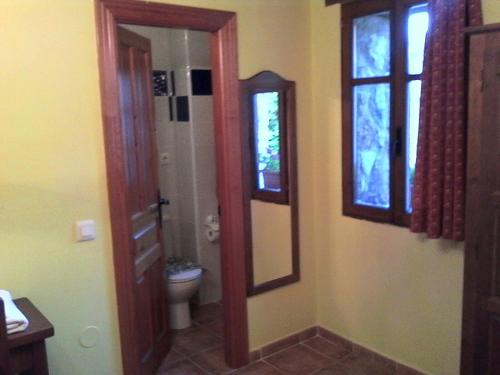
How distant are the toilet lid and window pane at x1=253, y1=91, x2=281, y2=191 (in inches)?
36.1

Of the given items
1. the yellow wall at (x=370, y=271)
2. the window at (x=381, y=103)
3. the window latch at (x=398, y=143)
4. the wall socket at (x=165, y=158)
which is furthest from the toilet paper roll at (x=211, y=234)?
the window latch at (x=398, y=143)

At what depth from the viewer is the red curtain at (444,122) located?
220cm

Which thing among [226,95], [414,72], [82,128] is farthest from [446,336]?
[82,128]

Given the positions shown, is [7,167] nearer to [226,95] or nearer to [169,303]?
[226,95]

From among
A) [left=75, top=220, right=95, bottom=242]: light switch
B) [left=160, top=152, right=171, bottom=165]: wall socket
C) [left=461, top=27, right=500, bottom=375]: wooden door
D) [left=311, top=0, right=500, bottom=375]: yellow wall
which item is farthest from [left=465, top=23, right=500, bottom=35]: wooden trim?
[left=160, top=152, right=171, bottom=165]: wall socket

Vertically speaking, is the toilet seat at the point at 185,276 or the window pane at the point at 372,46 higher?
the window pane at the point at 372,46

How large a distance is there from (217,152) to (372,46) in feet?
3.51

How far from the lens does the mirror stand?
2.90 m

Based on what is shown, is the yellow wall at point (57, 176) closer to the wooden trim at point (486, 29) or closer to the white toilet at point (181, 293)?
the white toilet at point (181, 293)

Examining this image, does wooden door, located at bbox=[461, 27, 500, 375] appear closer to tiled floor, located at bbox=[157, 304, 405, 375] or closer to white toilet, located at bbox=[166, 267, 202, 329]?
tiled floor, located at bbox=[157, 304, 405, 375]

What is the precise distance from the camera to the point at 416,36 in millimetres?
2533

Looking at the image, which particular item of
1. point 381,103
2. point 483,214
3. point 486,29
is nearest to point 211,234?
point 381,103

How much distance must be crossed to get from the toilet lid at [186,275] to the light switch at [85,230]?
1144 mm

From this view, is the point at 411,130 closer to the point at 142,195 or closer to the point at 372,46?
the point at 372,46
